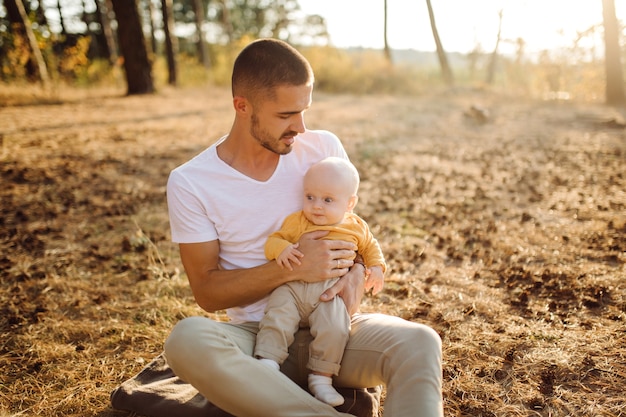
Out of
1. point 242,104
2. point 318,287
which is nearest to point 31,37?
point 242,104

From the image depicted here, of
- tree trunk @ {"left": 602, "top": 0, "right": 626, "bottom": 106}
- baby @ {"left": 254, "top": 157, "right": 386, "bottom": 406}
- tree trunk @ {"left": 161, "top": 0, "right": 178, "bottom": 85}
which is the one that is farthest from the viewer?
tree trunk @ {"left": 161, "top": 0, "right": 178, "bottom": 85}

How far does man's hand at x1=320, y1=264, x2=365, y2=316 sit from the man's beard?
29.0 inches

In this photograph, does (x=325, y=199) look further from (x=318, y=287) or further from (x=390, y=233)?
(x=390, y=233)

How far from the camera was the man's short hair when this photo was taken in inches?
97.7

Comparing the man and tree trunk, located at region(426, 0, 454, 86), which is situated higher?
tree trunk, located at region(426, 0, 454, 86)

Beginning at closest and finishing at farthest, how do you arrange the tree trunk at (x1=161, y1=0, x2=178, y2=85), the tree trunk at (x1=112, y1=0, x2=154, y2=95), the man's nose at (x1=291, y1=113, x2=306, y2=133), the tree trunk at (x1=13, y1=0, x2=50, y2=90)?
the man's nose at (x1=291, y1=113, x2=306, y2=133) < the tree trunk at (x1=13, y1=0, x2=50, y2=90) < the tree trunk at (x1=112, y1=0, x2=154, y2=95) < the tree trunk at (x1=161, y1=0, x2=178, y2=85)

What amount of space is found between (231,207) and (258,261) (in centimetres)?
32

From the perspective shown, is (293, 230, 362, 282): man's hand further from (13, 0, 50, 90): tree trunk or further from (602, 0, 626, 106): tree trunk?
(602, 0, 626, 106): tree trunk

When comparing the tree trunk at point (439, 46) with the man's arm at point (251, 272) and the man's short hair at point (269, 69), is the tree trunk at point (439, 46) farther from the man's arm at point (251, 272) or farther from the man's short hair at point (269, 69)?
the man's arm at point (251, 272)

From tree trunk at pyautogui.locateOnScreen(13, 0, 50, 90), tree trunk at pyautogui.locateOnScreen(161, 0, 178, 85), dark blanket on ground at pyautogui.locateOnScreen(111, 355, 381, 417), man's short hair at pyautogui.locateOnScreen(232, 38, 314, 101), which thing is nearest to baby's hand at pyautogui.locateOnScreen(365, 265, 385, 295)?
dark blanket on ground at pyautogui.locateOnScreen(111, 355, 381, 417)

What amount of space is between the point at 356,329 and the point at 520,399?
94 centimetres

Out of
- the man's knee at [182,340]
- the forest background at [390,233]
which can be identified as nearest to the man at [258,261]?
the man's knee at [182,340]

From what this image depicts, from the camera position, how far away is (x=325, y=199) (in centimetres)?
245

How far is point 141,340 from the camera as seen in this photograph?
10.5ft
